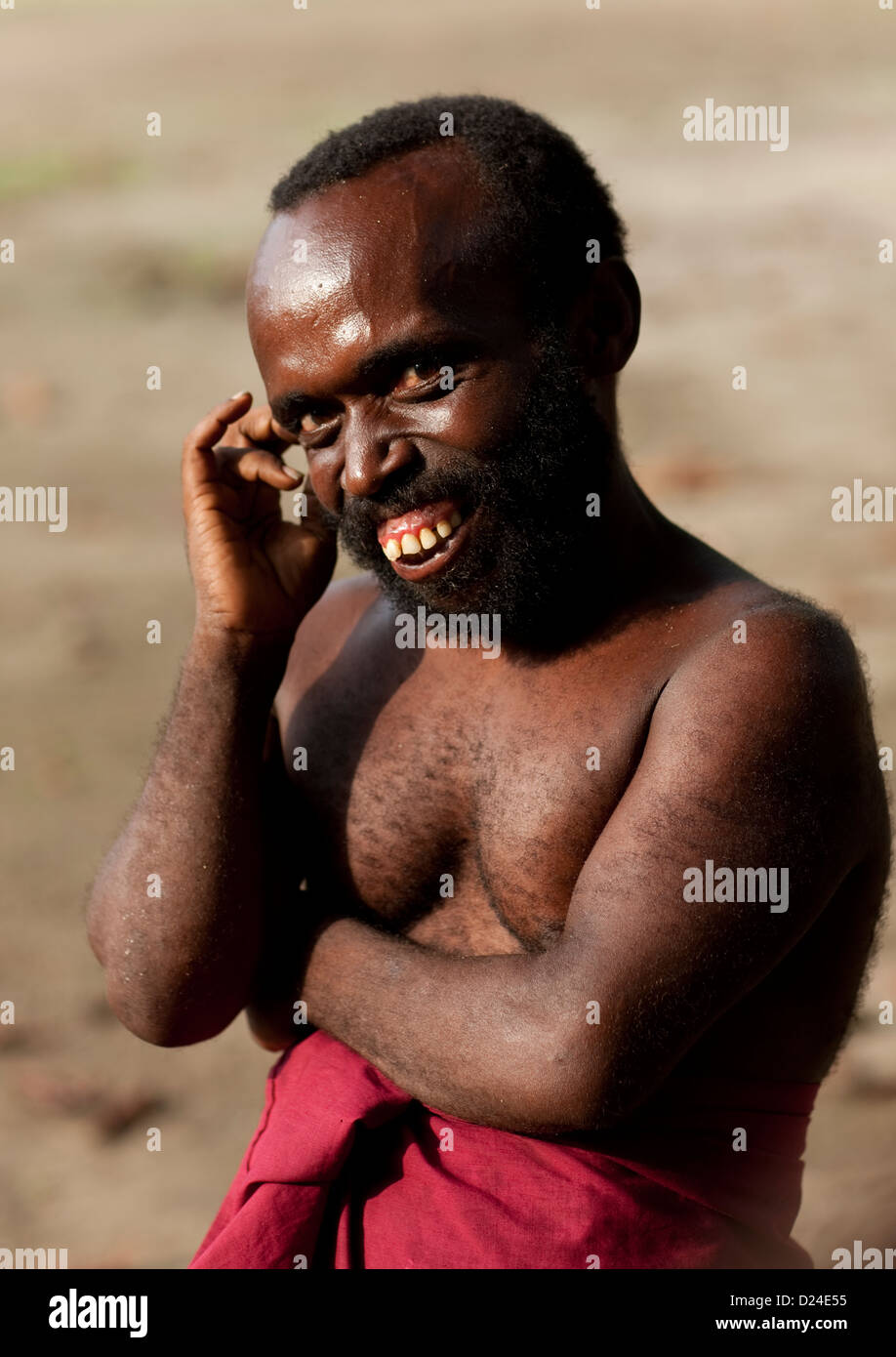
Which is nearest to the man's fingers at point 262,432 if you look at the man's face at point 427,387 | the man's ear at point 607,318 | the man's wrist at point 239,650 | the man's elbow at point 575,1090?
the man's face at point 427,387

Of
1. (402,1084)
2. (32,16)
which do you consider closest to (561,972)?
(402,1084)

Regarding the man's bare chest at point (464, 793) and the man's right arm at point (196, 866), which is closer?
the man's bare chest at point (464, 793)

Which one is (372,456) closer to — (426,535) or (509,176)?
(426,535)

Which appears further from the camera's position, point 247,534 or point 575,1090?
point 247,534

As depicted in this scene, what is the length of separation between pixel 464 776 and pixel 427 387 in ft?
2.21

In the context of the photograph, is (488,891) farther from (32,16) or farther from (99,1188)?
(32,16)

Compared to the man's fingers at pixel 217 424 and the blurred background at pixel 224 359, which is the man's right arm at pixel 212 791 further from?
the blurred background at pixel 224 359

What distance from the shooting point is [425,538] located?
2.64 meters

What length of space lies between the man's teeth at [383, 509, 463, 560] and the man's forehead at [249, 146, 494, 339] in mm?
344

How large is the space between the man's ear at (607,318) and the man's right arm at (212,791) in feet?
1.90

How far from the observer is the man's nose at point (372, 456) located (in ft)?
8.61

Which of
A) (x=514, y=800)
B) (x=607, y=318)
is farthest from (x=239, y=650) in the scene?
(x=607, y=318)

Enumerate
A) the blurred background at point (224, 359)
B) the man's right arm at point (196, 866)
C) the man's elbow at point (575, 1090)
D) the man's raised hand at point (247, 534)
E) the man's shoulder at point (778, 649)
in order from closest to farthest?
the man's elbow at point (575, 1090) → the man's shoulder at point (778, 649) → the man's right arm at point (196, 866) → the man's raised hand at point (247, 534) → the blurred background at point (224, 359)

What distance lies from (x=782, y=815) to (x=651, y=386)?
9276 millimetres
